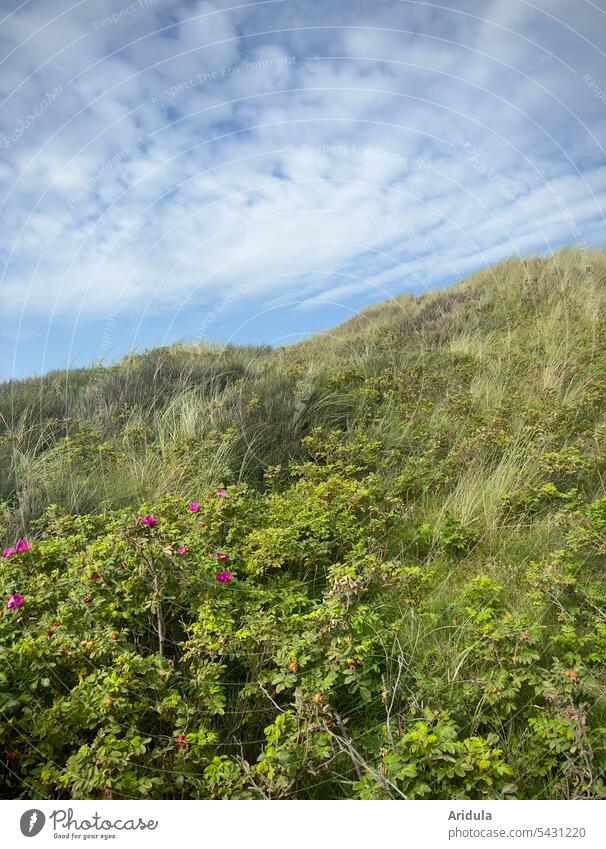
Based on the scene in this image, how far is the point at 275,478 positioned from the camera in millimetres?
5582

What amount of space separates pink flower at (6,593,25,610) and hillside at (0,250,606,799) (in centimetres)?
4

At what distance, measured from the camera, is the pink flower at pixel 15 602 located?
3.06m

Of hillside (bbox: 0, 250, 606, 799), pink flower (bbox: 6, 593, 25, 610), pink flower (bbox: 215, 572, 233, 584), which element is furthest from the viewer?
pink flower (bbox: 215, 572, 233, 584)

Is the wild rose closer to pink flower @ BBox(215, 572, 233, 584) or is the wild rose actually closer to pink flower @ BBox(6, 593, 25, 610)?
pink flower @ BBox(215, 572, 233, 584)

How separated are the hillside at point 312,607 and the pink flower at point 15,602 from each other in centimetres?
4

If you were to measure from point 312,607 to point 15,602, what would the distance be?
5.55ft

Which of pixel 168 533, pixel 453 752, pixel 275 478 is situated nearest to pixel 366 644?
pixel 453 752

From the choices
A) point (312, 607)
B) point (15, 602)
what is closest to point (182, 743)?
point (312, 607)

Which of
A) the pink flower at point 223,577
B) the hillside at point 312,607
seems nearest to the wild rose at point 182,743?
the hillside at point 312,607

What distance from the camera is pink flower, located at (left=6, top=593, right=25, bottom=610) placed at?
3.06 metres

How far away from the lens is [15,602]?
→ 3.07 meters

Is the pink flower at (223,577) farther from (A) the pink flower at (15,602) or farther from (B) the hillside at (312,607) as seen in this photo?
(A) the pink flower at (15,602)

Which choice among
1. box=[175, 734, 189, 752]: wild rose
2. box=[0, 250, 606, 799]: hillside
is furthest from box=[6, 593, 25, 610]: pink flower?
box=[175, 734, 189, 752]: wild rose
